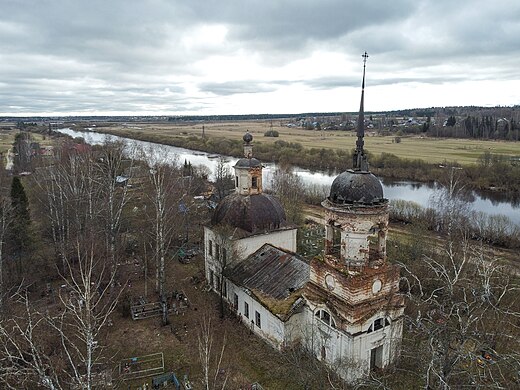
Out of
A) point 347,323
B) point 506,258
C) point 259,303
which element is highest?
point 347,323

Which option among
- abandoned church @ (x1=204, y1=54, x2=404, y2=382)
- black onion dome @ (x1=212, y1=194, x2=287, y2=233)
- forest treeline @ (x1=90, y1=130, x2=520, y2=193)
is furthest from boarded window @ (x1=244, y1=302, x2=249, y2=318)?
forest treeline @ (x1=90, y1=130, x2=520, y2=193)

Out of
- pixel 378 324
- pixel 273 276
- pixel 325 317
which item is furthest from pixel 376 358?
pixel 273 276

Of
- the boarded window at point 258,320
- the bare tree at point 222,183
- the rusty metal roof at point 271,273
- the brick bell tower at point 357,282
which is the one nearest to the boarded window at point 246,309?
the boarded window at point 258,320

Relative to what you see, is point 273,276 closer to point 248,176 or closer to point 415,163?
point 248,176

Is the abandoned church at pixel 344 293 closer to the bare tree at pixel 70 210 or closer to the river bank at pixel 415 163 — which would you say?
the bare tree at pixel 70 210

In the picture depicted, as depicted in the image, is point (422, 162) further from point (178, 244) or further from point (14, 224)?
point (14, 224)

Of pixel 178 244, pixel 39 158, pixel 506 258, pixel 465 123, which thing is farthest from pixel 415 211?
pixel 465 123

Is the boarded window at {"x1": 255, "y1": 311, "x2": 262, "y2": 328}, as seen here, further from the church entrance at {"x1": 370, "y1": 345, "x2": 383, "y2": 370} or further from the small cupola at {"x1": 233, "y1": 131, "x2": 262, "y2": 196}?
the small cupola at {"x1": 233, "y1": 131, "x2": 262, "y2": 196}
